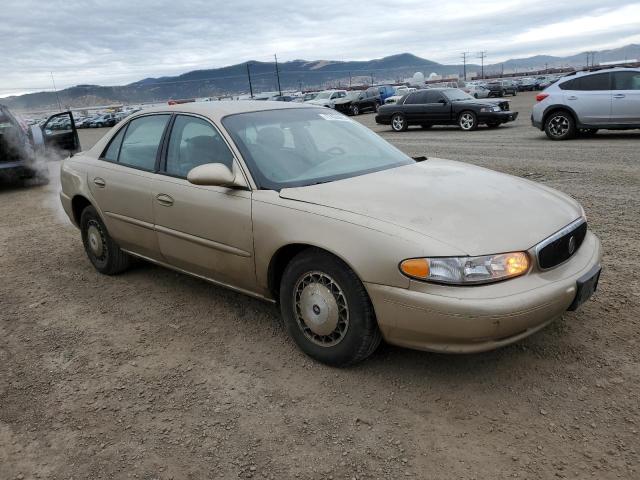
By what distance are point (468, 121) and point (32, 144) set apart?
12.0 m

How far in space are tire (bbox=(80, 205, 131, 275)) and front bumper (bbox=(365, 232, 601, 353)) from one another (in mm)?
2849

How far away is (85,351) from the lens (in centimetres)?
352

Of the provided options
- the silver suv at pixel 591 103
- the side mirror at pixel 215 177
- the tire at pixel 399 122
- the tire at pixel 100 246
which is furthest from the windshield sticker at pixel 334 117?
the tire at pixel 399 122

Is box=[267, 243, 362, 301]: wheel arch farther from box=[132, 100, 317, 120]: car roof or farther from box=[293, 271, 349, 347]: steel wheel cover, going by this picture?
box=[132, 100, 317, 120]: car roof

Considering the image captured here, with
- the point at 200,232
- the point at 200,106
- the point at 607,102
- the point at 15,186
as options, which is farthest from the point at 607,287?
the point at 15,186

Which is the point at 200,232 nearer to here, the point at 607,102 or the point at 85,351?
the point at 85,351

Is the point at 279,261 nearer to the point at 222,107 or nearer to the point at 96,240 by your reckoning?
the point at 222,107

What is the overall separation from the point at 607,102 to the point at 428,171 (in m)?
9.88

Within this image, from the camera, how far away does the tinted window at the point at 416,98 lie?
17.7 metres

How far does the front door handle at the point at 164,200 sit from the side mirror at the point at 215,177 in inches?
21.4

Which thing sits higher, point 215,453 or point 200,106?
point 200,106

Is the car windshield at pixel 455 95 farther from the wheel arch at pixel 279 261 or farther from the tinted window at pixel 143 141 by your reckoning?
the wheel arch at pixel 279 261

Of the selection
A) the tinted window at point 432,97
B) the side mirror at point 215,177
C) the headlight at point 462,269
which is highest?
the tinted window at point 432,97

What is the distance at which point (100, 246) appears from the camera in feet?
15.9
